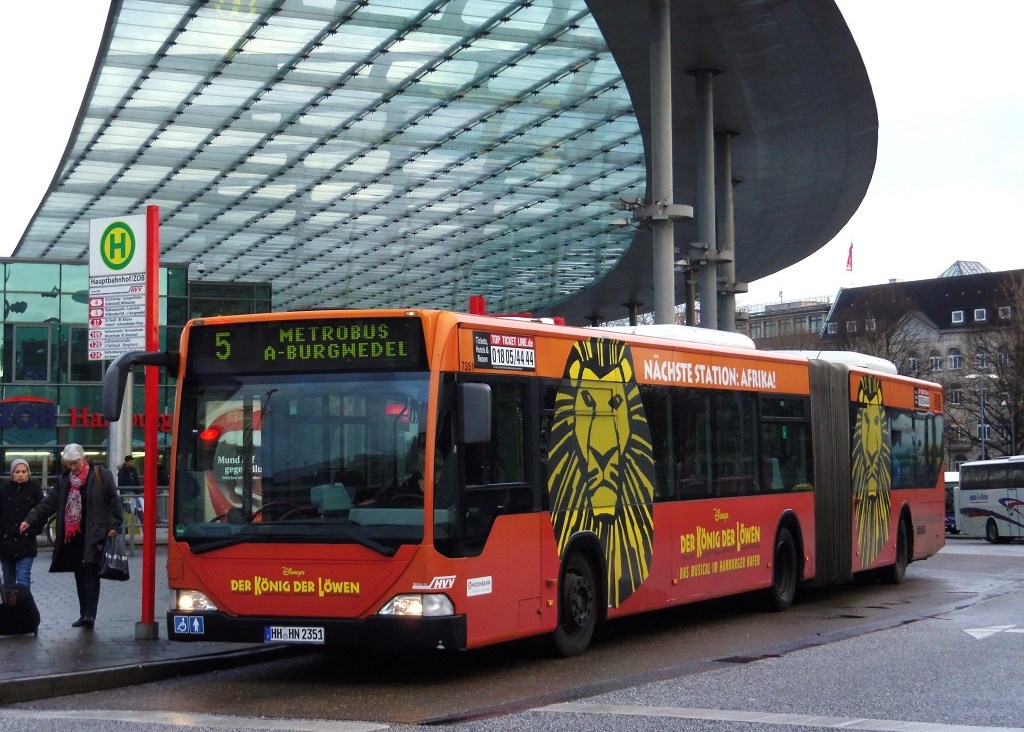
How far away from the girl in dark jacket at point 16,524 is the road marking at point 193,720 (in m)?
3.80

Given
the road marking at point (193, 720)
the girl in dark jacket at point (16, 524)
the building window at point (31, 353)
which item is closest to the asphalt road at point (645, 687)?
the road marking at point (193, 720)

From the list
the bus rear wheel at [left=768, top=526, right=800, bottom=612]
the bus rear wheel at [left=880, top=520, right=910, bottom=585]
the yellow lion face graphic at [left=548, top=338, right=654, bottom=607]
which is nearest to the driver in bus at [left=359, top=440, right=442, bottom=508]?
the yellow lion face graphic at [left=548, top=338, right=654, bottom=607]

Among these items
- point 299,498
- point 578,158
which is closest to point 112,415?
point 299,498

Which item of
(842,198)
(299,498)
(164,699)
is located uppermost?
(842,198)

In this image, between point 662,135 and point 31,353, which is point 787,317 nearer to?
point 31,353

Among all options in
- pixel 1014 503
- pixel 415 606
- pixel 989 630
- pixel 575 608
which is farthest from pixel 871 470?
pixel 1014 503

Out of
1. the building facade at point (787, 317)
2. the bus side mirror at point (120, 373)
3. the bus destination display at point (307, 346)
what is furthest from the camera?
the building facade at point (787, 317)

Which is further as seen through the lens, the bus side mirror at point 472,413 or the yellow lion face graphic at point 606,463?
the yellow lion face graphic at point 606,463

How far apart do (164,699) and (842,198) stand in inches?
1353

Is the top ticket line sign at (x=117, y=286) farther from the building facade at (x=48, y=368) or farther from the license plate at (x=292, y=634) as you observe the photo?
the building facade at (x=48, y=368)

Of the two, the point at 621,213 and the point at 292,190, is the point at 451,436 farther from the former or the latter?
the point at 621,213

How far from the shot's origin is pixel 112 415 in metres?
10.7

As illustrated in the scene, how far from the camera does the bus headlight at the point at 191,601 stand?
10.8 metres

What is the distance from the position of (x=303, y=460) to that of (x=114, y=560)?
361 cm
